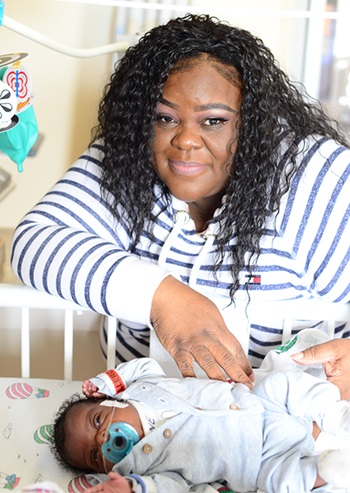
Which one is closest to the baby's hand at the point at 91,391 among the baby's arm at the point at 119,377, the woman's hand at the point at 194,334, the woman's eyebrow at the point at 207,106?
the baby's arm at the point at 119,377

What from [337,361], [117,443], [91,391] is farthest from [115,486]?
[337,361]

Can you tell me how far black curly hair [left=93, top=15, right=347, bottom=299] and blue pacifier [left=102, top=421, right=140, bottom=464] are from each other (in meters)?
0.31

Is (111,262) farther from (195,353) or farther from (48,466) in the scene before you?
(48,466)

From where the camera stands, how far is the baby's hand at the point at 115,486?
2.86 feet

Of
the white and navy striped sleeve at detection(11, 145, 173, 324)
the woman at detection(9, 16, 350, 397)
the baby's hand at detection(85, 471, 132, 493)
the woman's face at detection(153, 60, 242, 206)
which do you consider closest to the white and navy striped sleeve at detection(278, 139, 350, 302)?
the woman at detection(9, 16, 350, 397)

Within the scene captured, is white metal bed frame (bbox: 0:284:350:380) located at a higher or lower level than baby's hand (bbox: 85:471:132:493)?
higher

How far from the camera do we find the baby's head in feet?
3.18

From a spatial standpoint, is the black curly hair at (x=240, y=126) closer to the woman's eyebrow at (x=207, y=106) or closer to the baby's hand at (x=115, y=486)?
the woman's eyebrow at (x=207, y=106)

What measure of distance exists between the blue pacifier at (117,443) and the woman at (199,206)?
0.12m

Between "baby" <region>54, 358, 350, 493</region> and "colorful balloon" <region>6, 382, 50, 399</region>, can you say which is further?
"colorful balloon" <region>6, 382, 50, 399</region>

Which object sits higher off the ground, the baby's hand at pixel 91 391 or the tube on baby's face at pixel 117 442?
the baby's hand at pixel 91 391

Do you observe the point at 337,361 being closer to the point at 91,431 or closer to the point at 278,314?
the point at 278,314

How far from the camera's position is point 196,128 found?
3.63ft

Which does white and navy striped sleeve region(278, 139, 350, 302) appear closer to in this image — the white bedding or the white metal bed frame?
the white metal bed frame
